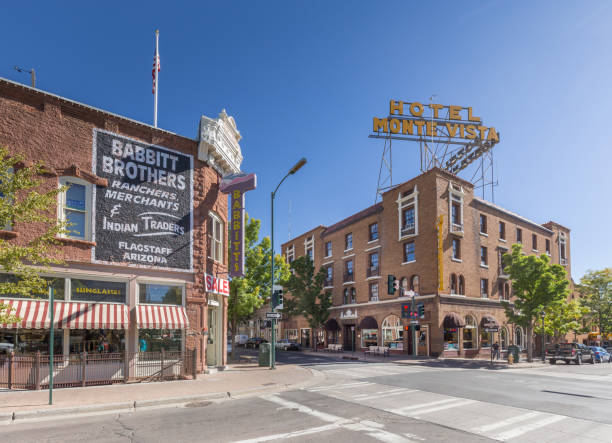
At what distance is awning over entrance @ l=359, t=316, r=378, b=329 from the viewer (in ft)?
136

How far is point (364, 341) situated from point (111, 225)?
32228mm

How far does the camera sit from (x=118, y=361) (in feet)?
52.3

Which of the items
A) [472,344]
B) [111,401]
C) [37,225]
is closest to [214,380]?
[111,401]

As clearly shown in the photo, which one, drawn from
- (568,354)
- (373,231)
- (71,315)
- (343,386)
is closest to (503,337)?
(568,354)

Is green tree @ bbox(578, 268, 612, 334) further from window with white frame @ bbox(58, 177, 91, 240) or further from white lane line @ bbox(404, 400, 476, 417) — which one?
window with white frame @ bbox(58, 177, 91, 240)

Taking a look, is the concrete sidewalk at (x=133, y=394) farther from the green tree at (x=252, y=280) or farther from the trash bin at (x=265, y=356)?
the green tree at (x=252, y=280)

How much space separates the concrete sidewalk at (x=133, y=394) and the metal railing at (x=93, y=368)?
59 cm

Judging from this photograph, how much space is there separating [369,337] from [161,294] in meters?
29.2

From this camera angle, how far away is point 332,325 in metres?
47.8

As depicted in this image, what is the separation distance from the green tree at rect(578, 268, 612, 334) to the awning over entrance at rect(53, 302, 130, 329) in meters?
56.3

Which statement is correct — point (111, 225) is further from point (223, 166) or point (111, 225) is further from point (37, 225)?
point (223, 166)

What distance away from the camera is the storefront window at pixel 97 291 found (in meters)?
15.9

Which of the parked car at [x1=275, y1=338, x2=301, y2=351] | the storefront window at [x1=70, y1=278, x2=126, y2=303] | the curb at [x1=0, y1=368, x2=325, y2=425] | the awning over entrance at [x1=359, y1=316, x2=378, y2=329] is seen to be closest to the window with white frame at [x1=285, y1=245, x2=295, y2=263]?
the parked car at [x1=275, y1=338, x2=301, y2=351]

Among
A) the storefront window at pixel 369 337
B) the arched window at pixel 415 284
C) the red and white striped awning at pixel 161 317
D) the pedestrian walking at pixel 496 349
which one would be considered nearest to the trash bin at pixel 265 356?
the red and white striped awning at pixel 161 317
